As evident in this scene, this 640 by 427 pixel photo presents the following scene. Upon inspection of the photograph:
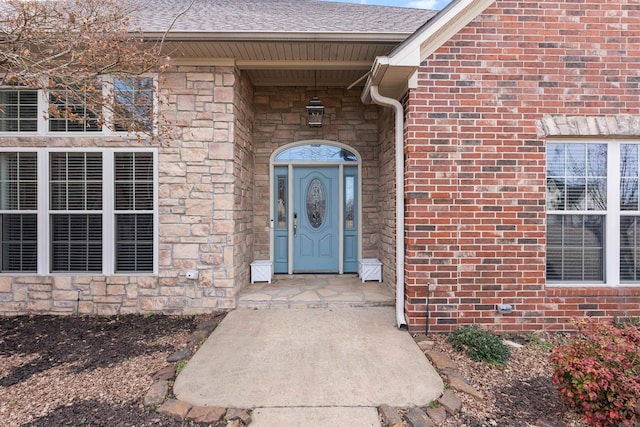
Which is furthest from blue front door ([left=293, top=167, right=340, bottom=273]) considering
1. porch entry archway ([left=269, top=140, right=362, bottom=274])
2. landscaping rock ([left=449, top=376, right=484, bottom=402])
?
landscaping rock ([left=449, top=376, right=484, bottom=402])

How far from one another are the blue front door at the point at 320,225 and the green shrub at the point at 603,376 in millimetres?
3801

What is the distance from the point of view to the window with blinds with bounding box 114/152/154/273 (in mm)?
4445

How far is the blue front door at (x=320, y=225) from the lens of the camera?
5926 millimetres

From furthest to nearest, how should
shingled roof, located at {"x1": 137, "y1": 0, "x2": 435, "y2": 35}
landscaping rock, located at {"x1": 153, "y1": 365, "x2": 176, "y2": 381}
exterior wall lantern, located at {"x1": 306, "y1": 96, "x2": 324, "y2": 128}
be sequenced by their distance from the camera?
exterior wall lantern, located at {"x1": 306, "y1": 96, "x2": 324, "y2": 128} → shingled roof, located at {"x1": 137, "y1": 0, "x2": 435, "y2": 35} → landscaping rock, located at {"x1": 153, "y1": 365, "x2": 176, "y2": 381}

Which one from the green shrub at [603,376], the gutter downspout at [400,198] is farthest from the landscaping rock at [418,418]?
the gutter downspout at [400,198]

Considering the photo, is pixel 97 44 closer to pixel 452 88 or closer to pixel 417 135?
pixel 417 135

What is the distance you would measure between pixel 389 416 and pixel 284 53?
13.7 ft

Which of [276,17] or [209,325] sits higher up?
[276,17]

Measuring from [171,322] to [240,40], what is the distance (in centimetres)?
358

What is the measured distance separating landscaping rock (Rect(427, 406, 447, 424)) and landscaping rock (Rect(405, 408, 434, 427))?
4 cm

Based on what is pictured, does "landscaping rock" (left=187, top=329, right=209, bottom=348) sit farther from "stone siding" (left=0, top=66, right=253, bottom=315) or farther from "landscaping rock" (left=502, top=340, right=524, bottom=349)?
"landscaping rock" (left=502, top=340, right=524, bottom=349)

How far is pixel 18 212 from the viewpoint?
4422 millimetres

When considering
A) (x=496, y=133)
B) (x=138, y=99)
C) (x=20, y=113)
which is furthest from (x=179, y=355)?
(x=496, y=133)

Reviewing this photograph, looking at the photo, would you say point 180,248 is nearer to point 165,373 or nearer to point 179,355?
point 179,355
